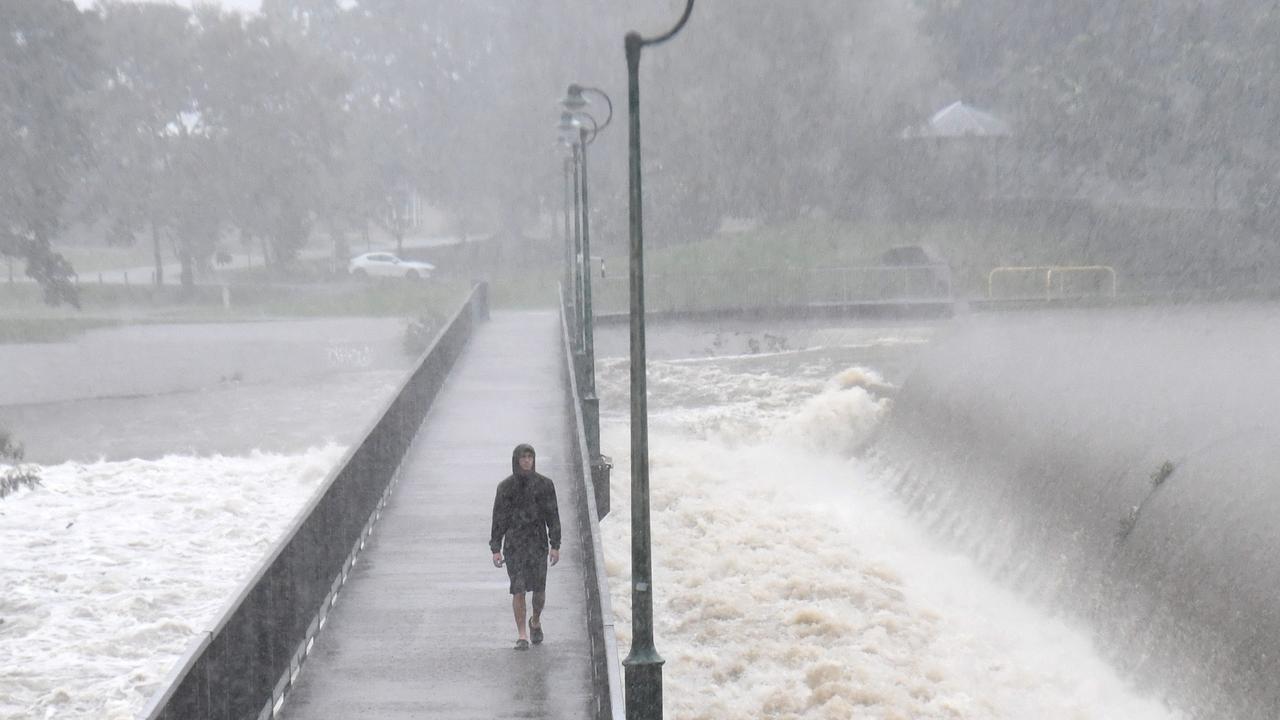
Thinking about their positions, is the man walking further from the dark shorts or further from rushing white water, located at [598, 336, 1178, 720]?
rushing white water, located at [598, 336, 1178, 720]

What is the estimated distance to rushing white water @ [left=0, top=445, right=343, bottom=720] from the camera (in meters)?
24.1

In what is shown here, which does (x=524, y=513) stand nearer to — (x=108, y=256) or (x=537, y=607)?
(x=537, y=607)

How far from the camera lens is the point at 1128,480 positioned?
906 inches

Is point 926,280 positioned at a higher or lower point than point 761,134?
lower

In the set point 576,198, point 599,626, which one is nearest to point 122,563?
point 576,198

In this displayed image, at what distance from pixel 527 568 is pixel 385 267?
6605cm

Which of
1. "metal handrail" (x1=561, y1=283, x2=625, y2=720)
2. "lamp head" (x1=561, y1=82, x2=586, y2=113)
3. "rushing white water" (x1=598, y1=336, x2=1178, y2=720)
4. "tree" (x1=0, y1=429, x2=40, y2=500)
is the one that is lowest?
"rushing white water" (x1=598, y1=336, x2=1178, y2=720)

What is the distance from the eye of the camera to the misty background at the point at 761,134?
59906 mm

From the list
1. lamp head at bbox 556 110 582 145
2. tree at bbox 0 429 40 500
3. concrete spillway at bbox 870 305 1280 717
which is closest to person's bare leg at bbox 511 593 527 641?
concrete spillway at bbox 870 305 1280 717

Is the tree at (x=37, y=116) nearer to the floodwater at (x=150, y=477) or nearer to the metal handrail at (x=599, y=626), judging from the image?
the floodwater at (x=150, y=477)

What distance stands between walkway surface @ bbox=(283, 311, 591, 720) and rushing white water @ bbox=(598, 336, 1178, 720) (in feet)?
12.2

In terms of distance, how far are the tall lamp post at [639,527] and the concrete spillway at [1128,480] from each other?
8033 millimetres

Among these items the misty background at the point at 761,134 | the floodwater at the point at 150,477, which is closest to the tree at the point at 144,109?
the misty background at the point at 761,134

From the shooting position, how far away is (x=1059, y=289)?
5409 cm
